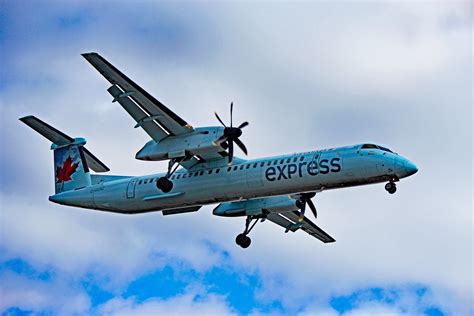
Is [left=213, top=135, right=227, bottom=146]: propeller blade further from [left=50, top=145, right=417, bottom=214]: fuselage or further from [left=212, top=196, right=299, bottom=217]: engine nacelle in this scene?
[left=212, top=196, right=299, bottom=217]: engine nacelle

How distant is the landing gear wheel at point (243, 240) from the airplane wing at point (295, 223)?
7.07ft

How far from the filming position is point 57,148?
37.8 metres

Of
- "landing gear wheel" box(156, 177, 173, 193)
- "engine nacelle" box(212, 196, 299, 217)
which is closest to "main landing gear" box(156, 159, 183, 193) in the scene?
"landing gear wheel" box(156, 177, 173, 193)

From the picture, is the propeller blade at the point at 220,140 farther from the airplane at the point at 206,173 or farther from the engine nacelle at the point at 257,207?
the engine nacelle at the point at 257,207

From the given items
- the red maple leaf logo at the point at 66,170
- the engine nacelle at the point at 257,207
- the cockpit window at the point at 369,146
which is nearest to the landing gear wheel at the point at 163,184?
the engine nacelle at the point at 257,207

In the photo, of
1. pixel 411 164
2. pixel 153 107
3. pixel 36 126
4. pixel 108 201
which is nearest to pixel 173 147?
pixel 153 107

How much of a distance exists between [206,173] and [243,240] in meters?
4.83

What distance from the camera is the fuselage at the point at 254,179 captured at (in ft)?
100

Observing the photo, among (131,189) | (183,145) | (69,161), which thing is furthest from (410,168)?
(69,161)

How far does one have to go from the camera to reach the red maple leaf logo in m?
37.2

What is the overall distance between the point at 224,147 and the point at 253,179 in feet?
5.63

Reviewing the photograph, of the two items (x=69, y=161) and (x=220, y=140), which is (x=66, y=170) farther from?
(x=220, y=140)

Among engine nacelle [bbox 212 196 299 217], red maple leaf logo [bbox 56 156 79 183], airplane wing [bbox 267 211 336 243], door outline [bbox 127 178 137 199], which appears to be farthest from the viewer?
airplane wing [bbox 267 211 336 243]

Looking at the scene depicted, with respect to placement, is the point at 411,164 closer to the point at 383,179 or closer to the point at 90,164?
the point at 383,179
